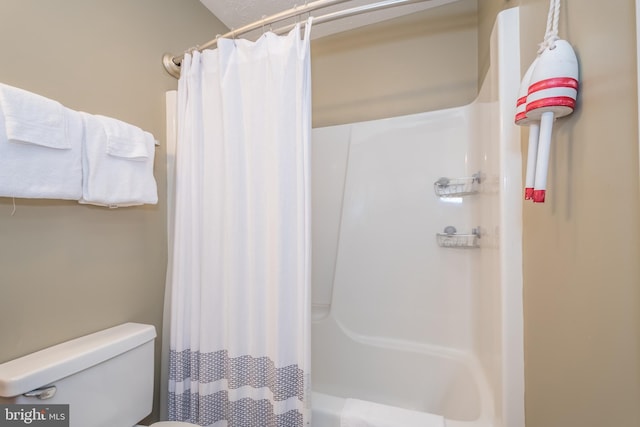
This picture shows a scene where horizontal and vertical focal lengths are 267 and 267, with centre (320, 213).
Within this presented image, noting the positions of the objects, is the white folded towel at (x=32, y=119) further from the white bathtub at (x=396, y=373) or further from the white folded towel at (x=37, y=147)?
the white bathtub at (x=396, y=373)

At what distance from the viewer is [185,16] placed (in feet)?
4.85

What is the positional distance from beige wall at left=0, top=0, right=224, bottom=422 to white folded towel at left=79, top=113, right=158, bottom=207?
122 mm

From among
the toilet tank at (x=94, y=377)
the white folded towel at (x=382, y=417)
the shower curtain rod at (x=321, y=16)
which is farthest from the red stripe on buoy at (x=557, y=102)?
the toilet tank at (x=94, y=377)

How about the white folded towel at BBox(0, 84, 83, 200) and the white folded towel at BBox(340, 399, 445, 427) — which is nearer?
the white folded towel at BBox(0, 84, 83, 200)

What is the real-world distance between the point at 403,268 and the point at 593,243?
1.21m

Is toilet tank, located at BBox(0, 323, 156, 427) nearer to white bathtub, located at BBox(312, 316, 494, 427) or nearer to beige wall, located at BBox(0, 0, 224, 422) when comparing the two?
beige wall, located at BBox(0, 0, 224, 422)

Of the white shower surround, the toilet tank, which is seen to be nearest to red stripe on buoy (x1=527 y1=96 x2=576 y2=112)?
the white shower surround

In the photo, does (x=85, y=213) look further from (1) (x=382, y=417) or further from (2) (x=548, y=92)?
(2) (x=548, y=92)

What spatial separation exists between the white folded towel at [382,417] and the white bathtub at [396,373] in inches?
12.0

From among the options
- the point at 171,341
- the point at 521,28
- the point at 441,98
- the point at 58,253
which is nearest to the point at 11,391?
the point at 58,253

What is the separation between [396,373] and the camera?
164cm

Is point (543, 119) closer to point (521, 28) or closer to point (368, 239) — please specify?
point (521, 28)

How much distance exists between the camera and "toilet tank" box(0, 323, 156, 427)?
778 mm
